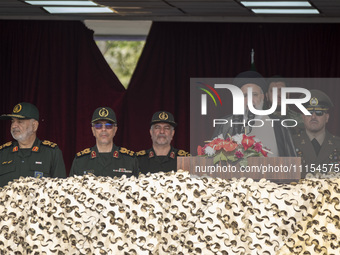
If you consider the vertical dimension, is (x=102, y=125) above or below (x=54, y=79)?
below

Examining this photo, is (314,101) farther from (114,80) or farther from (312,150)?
(114,80)

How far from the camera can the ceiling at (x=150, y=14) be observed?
635cm

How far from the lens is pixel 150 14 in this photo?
22.7ft

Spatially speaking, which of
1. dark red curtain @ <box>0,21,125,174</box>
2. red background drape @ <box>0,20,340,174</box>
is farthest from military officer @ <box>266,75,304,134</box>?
dark red curtain @ <box>0,21,125,174</box>

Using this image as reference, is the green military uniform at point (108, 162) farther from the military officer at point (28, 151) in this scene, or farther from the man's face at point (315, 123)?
the man's face at point (315, 123)

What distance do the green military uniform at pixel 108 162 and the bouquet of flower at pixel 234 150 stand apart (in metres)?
2.78

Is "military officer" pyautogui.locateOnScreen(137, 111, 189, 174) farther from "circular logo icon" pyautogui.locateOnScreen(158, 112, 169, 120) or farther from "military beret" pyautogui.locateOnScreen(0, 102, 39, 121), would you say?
"military beret" pyautogui.locateOnScreen(0, 102, 39, 121)

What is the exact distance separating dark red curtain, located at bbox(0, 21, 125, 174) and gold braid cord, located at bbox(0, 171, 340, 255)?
528 centimetres

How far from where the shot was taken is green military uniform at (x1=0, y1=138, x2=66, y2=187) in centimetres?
441

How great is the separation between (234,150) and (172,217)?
12.3 inches

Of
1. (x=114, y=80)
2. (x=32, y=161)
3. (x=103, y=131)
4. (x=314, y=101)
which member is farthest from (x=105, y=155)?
(x=114, y=80)

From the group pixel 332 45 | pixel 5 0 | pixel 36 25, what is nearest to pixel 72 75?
pixel 36 25

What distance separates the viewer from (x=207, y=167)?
1.91 meters

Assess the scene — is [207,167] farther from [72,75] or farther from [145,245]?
[72,75]
